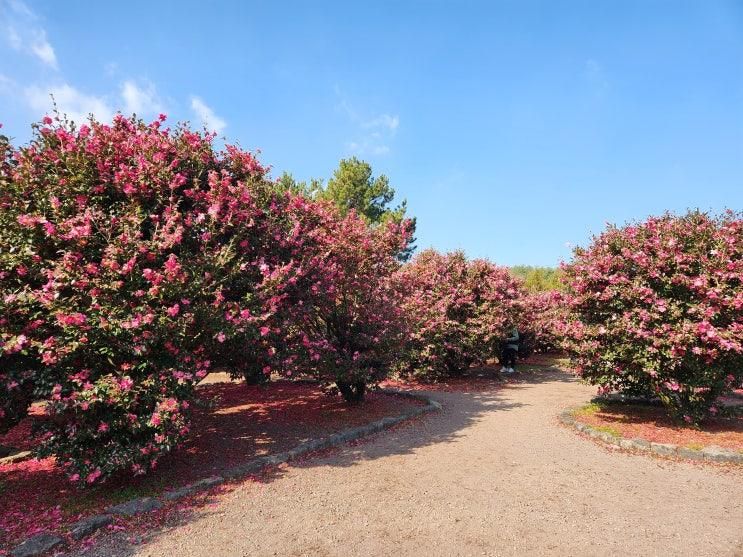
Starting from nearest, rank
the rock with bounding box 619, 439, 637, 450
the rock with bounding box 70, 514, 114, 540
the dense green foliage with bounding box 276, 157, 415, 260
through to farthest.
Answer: the rock with bounding box 70, 514, 114, 540 → the rock with bounding box 619, 439, 637, 450 → the dense green foliage with bounding box 276, 157, 415, 260

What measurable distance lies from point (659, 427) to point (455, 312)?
7.29 meters

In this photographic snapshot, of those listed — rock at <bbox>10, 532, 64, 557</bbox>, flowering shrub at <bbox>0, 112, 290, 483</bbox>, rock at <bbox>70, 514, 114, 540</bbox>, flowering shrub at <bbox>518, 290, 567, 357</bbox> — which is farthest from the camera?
flowering shrub at <bbox>518, 290, 567, 357</bbox>

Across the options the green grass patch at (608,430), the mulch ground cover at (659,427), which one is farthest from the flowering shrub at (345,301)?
the mulch ground cover at (659,427)

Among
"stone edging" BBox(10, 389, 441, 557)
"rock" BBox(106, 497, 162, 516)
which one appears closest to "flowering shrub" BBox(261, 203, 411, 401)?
"stone edging" BBox(10, 389, 441, 557)

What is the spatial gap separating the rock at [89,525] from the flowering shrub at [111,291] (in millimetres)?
588

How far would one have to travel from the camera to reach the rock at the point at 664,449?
7.51 metres

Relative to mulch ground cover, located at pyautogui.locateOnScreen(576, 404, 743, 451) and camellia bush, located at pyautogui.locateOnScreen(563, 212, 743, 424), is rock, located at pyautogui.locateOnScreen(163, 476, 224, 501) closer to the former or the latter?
mulch ground cover, located at pyautogui.locateOnScreen(576, 404, 743, 451)

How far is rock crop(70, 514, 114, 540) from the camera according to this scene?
4871 mm

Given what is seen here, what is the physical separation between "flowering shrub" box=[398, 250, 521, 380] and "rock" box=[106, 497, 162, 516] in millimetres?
9350

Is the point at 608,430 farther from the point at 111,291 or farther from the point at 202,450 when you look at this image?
the point at 111,291

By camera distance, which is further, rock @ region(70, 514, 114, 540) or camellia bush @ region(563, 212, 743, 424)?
camellia bush @ region(563, 212, 743, 424)

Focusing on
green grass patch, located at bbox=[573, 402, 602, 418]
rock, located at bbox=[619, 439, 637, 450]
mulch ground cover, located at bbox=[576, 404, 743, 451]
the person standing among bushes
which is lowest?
rock, located at bbox=[619, 439, 637, 450]

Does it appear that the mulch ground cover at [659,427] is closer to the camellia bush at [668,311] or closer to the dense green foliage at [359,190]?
the camellia bush at [668,311]

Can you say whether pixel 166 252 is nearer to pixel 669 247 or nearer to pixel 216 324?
pixel 216 324
